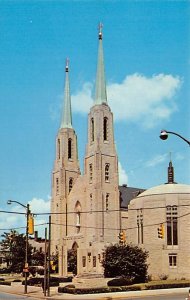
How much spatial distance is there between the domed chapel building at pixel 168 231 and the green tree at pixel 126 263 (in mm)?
8352

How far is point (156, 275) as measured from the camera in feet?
209

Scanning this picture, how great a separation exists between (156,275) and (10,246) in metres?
37.7

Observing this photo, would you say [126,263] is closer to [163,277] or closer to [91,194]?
[163,277]

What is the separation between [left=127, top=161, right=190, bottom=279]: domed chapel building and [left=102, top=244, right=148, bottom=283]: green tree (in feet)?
27.4

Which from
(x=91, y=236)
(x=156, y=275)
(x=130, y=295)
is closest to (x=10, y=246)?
(x=91, y=236)

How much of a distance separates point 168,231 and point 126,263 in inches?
463

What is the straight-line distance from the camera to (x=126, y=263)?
5438 centimetres

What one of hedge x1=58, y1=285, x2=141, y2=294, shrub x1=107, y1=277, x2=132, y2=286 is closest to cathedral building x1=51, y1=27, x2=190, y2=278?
shrub x1=107, y1=277, x2=132, y2=286

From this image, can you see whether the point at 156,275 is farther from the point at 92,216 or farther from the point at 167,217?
the point at 92,216

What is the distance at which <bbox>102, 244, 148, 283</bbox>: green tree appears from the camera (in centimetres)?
5431

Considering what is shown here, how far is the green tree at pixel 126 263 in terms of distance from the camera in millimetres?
54312

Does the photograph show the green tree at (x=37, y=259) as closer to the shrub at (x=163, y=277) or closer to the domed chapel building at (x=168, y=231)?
the domed chapel building at (x=168, y=231)

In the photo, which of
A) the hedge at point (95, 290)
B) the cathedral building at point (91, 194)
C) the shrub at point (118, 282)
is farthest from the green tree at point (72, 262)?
the hedge at point (95, 290)

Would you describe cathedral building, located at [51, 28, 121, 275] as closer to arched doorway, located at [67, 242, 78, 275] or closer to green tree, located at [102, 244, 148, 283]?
arched doorway, located at [67, 242, 78, 275]
